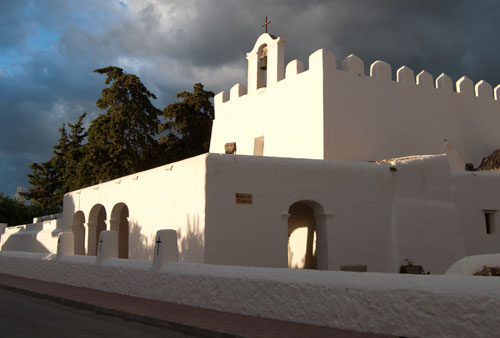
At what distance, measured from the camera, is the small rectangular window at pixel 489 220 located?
15376mm

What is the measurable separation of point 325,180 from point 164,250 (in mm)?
5089

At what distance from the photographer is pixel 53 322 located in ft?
26.8

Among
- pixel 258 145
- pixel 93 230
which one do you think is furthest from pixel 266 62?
pixel 93 230

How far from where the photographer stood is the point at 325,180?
1274 cm

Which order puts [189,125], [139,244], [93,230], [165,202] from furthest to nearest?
1. [189,125]
2. [93,230]
3. [139,244]
4. [165,202]

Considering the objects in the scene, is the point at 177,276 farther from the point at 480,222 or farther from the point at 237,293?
the point at 480,222

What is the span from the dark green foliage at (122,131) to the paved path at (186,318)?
13.8 meters

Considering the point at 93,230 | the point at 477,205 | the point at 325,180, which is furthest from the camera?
the point at 93,230

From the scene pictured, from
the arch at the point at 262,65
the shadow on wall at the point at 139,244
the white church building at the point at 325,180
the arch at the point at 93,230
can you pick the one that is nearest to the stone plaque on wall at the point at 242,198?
the white church building at the point at 325,180

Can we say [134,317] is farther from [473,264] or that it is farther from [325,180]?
[325,180]

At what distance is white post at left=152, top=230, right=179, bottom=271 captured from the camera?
9766 millimetres

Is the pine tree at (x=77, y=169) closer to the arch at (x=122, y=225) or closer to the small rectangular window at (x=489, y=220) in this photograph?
the arch at (x=122, y=225)

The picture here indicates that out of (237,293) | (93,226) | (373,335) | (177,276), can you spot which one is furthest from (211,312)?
(93,226)

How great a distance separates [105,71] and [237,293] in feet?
71.0
